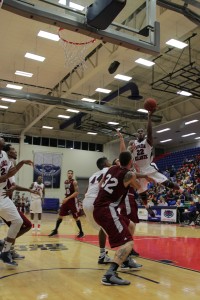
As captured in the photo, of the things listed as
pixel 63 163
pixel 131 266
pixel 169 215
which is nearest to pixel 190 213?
pixel 169 215

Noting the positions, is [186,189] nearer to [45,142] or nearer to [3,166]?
[45,142]

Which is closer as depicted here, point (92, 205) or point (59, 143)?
point (92, 205)

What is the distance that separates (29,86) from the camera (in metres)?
18.1

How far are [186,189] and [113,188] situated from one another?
47.3 feet

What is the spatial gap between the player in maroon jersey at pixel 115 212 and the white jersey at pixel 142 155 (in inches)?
75.7

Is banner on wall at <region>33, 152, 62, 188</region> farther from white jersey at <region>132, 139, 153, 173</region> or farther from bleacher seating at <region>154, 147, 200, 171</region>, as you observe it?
white jersey at <region>132, 139, 153, 173</region>

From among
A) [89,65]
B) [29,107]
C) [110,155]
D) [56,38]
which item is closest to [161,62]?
[89,65]

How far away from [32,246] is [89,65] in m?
9.30

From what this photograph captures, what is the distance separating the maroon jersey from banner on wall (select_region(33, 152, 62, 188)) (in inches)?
905

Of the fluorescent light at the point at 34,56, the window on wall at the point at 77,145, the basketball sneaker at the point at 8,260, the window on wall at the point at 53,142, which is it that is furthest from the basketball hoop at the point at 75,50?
the window on wall at the point at 77,145

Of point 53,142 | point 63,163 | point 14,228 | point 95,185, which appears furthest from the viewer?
point 53,142

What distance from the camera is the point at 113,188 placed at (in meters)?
4.31

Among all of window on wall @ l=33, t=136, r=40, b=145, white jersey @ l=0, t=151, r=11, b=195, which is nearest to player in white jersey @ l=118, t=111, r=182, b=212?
white jersey @ l=0, t=151, r=11, b=195

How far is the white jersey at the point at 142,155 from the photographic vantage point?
20.5 ft
